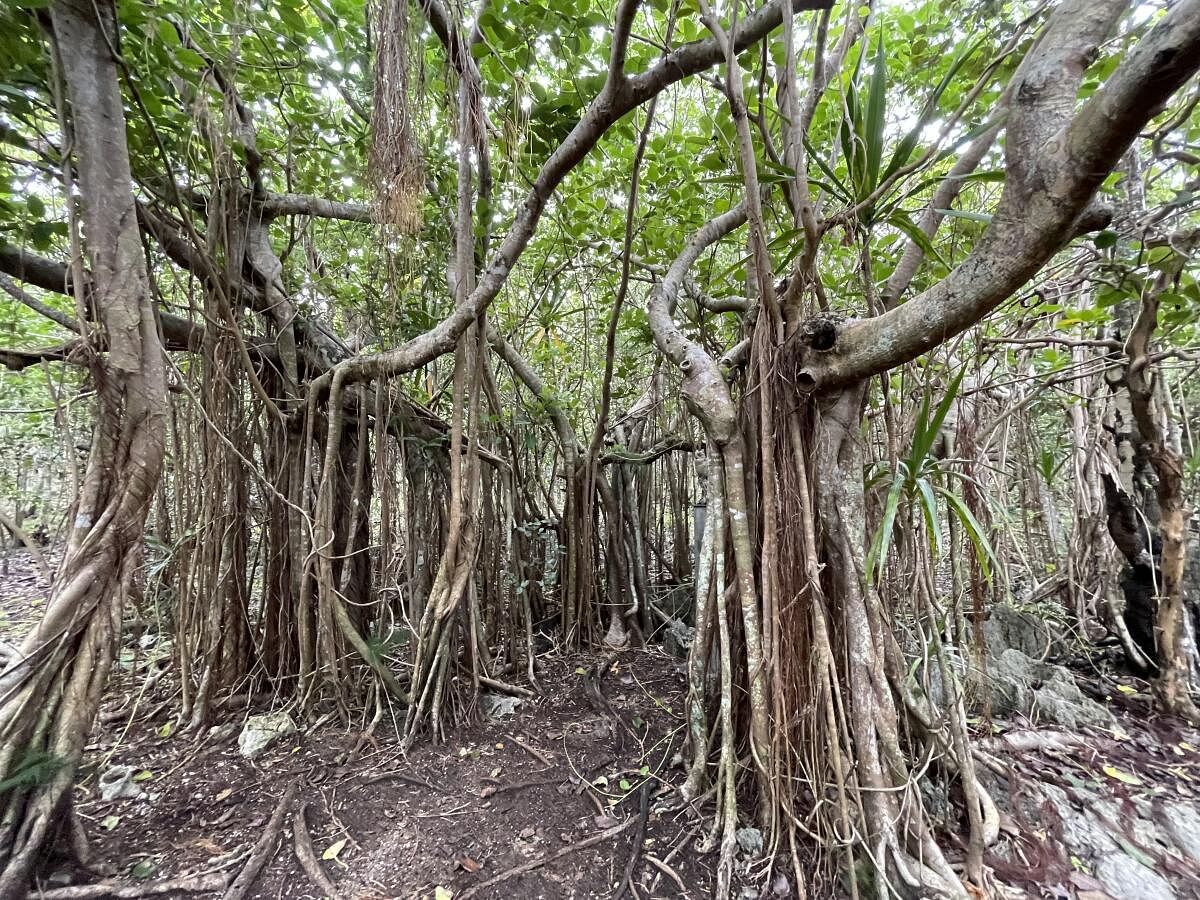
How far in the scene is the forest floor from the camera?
1.63 metres

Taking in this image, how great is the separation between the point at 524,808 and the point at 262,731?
1353 millimetres

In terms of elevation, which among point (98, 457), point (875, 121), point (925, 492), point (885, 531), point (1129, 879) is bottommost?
point (1129, 879)

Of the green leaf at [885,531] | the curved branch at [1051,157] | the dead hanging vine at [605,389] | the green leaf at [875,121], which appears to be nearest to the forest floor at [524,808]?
the dead hanging vine at [605,389]

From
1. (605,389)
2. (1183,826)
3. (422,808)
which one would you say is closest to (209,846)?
(422,808)

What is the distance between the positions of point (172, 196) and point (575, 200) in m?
2.08

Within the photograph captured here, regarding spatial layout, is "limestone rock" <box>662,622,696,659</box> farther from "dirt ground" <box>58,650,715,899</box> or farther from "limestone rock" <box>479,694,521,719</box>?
"limestone rock" <box>479,694,521,719</box>

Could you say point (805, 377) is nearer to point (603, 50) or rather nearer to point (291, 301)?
point (603, 50)

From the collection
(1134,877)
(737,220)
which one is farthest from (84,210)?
(1134,877)

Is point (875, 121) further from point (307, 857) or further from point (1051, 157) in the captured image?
point (307, 857)

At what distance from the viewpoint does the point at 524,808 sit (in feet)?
6.59

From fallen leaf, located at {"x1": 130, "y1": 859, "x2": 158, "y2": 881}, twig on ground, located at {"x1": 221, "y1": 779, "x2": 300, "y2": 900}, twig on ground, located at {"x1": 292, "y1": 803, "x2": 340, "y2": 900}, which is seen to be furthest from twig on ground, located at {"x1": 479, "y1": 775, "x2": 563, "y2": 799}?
fallen leaf, located at {"x1": 130, "y1": 859, "x2": 158, "y2": 881}

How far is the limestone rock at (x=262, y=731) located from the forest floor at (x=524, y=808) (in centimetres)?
3

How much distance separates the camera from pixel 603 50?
2695mm

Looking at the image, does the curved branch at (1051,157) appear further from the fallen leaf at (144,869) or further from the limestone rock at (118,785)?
the limestone rock at (118,785)
